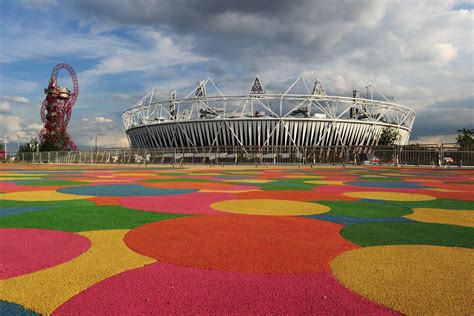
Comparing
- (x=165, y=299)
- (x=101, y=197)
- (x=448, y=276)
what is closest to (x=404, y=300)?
(x=448, y=276)

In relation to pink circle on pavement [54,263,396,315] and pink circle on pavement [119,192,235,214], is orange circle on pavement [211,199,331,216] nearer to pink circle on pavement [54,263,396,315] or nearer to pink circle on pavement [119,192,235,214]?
pink circle on pavement [119,192,235,214]

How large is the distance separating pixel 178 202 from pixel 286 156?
4360cm

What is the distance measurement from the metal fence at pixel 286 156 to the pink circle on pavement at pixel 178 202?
1428 inches

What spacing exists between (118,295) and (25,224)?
455cm

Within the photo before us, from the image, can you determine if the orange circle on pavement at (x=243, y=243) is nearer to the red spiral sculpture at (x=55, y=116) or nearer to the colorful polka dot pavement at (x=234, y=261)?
A: the colorful polka dot pavement at (x=234, y=261)

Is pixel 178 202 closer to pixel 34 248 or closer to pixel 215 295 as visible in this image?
pixel 34 248

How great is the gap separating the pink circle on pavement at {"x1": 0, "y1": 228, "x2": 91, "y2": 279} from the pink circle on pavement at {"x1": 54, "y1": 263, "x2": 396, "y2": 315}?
120 centimetres

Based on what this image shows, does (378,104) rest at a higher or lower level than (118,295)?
higher

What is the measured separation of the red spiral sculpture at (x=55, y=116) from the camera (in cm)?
9744

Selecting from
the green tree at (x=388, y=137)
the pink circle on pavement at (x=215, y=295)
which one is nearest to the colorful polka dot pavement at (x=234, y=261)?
the pink circle on pavement at (x=215, y=295)

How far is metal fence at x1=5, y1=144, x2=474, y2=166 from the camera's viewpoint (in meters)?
42.3

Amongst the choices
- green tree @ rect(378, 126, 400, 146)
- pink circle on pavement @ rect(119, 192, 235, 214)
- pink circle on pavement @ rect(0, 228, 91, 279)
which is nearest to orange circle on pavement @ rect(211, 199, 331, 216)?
pink circle on pavement @ rect(119, 192, 235, 214)

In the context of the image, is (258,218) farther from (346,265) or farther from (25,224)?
(25,224)

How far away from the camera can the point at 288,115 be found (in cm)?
9419
